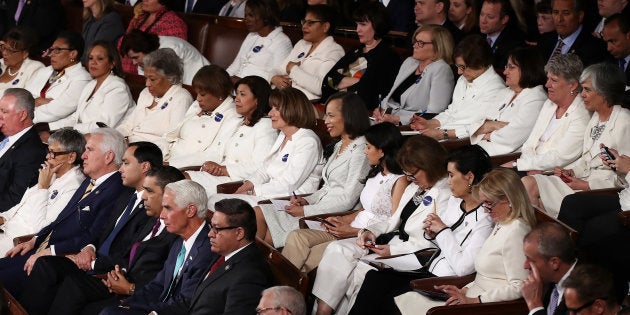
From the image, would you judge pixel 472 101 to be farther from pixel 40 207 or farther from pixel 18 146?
pixel 18 146

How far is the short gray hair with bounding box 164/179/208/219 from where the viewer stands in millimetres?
5535

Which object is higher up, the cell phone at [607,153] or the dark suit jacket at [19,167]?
the cell phone at [607,153]

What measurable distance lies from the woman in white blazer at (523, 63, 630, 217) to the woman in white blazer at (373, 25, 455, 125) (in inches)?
57.5

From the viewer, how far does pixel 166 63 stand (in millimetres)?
7957

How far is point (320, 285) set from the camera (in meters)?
5.86

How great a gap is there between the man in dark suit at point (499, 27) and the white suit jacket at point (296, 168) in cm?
155

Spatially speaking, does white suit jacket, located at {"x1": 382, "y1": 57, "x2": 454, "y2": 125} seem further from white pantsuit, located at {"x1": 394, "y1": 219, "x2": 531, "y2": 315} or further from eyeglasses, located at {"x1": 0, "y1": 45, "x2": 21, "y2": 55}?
eyeglasses, located at {"x1": 0, "y1": 45, "x2": 21, "y2": 55}

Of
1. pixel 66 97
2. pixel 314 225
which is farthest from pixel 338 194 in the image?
pixel 66 97

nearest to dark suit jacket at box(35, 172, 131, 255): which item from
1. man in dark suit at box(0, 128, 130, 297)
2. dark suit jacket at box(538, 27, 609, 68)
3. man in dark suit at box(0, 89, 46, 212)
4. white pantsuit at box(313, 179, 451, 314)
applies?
man in dark suit at box(0, 128, 130, 297)

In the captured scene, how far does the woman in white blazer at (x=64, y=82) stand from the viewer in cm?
867

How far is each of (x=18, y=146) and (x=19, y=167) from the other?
156 millimetres

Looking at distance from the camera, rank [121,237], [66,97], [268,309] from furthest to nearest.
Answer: [66,97] < [121,237] < [268,309]

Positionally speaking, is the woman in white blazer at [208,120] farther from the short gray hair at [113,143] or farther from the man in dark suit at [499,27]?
the man in dark suit at [499,27]

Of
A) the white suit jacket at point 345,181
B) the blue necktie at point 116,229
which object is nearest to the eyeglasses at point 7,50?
the blue necktie at point 116,229
